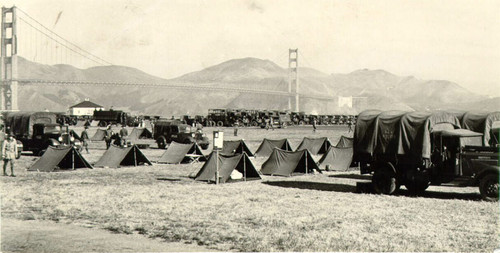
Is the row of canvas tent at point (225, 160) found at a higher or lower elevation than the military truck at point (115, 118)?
lower

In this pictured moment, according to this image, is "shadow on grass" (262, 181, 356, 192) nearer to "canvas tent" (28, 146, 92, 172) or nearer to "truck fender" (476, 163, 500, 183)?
"truck fender" (476, 163, 500, 183)

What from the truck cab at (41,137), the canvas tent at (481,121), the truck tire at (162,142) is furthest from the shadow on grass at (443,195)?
the truck tire at (162,142)

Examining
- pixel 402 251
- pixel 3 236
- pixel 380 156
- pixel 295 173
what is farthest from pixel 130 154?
pixel 402 251

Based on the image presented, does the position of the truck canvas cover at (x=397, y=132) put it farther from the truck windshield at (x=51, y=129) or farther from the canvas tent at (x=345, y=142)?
the truck windshield at (x=51, y=129)

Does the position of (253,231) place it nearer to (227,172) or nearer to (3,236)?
(3,236)

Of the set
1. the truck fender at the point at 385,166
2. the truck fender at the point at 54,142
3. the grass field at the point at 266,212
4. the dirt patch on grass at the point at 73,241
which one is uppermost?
the truck fender at the point at 54,142

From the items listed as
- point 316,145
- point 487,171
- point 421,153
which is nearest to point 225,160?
point 421,153
